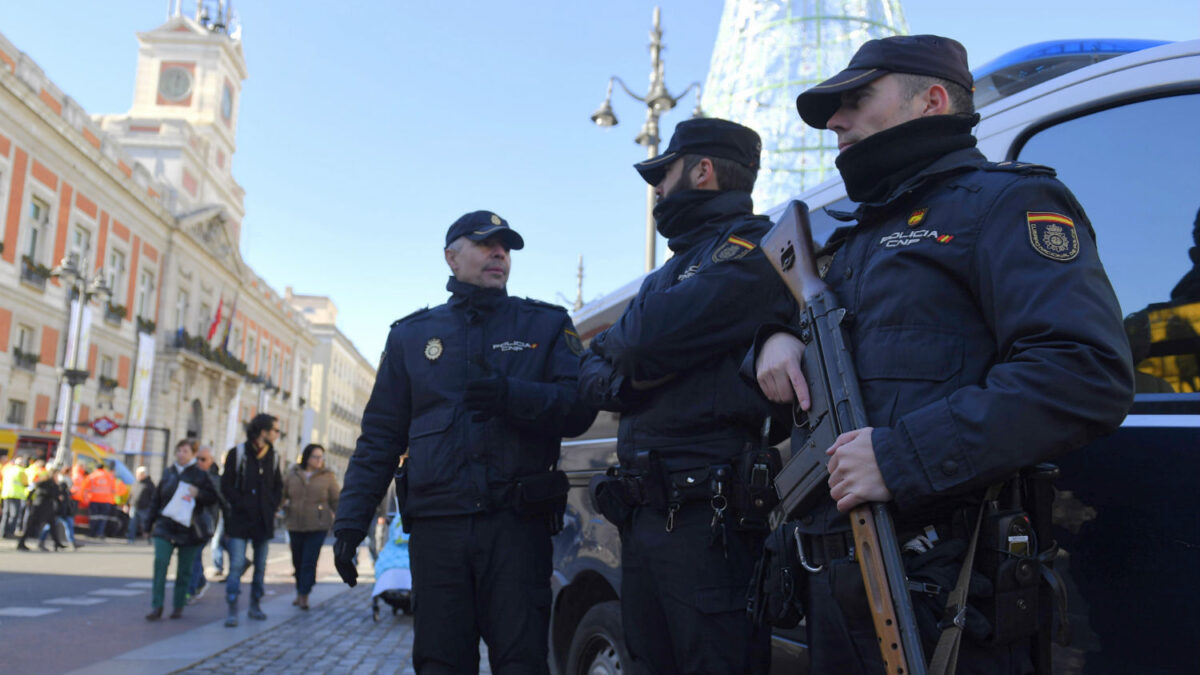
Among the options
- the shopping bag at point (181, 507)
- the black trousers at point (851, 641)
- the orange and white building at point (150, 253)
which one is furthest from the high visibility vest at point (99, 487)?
the black trousers at point (851, 641)

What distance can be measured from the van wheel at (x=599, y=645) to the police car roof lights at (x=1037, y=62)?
2346mm

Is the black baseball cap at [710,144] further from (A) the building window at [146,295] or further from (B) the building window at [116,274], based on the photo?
(A) the building window at [146,295]

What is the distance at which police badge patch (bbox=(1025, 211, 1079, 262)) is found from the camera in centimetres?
169

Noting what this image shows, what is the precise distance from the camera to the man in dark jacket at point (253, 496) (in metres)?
9.04

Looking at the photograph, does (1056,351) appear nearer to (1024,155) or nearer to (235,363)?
(1024,155)

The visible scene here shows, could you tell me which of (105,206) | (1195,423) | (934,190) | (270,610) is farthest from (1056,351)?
(105,206)

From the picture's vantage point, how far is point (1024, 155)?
2.55 m

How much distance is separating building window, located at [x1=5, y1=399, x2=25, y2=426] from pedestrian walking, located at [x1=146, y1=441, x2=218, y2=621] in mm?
23704

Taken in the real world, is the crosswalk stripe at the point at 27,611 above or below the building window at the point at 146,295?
below

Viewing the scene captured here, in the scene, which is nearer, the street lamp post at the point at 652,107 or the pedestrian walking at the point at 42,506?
the street lamp post at the point at 652,107

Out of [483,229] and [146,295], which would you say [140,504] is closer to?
[146,295]

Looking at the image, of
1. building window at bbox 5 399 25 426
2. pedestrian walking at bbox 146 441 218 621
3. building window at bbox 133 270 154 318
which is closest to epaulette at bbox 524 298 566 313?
pedestrian walking at bbox 146 441 218 621

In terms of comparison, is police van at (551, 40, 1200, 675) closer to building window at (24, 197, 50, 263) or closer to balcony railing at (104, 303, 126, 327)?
building window at (24, 197, 50, 263)

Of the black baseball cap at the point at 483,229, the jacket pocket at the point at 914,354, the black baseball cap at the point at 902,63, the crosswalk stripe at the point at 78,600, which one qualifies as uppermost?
the black baseball cap at the point at 483,229
